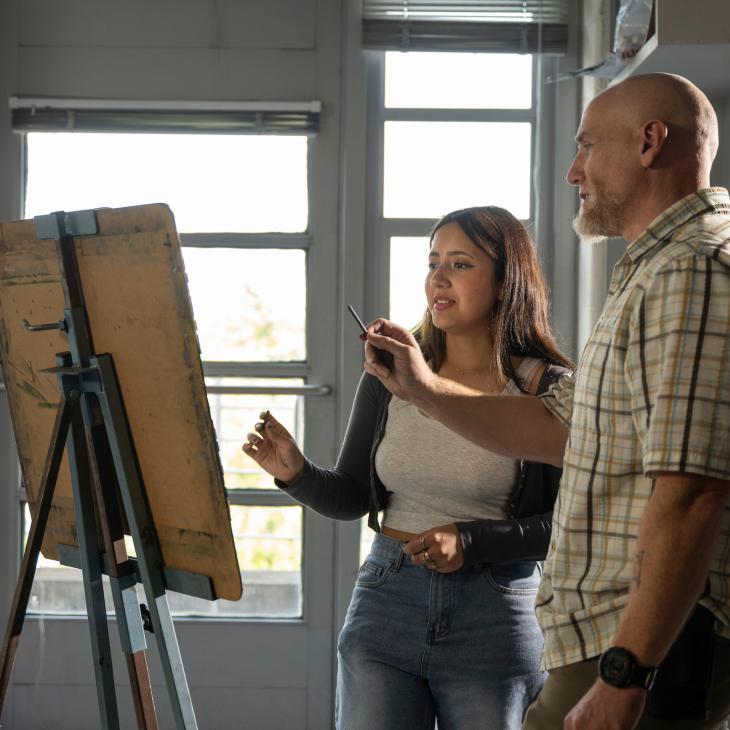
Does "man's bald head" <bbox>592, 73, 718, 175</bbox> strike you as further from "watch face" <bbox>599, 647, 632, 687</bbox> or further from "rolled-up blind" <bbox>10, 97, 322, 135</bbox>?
"rolled-up blind" <bbox>10, 97, 322, 135</bbox>

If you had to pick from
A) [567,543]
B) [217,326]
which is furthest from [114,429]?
[217,326]

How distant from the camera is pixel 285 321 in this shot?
2.79 m

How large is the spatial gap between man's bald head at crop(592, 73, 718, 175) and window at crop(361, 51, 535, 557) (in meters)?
1.66

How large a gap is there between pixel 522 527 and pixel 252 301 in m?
1.51

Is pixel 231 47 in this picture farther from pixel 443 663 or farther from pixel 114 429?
pixel 443 663

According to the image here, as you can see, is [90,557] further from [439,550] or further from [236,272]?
[236,272]

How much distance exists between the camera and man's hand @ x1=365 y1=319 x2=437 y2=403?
4.71 feet

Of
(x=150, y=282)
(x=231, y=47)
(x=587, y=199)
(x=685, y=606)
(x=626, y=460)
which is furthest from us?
(x=231, y=47)

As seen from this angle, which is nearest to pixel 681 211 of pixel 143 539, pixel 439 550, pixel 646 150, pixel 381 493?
pixel 646 150


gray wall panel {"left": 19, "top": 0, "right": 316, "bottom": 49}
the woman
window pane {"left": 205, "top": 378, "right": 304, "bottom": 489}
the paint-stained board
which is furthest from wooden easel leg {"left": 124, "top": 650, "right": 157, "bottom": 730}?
gray wall panel {"left": 19, "top": 0, "right": 316, "bottom": 49}

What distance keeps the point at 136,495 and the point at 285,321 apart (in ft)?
4.48

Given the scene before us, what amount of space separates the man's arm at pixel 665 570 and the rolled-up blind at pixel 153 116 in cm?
201

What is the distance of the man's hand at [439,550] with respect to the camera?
4.64 ft

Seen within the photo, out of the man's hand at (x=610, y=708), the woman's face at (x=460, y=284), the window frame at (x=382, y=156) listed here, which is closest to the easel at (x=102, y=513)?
the woman's face at (x=460, y=284)
